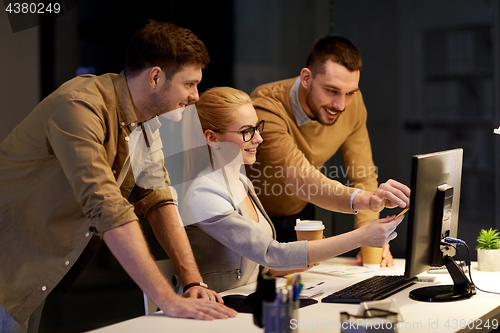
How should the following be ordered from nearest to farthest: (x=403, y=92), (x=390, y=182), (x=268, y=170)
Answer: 1. (x=390, y=182)
2. (x=268, y=170)
3. (x=403, y=92)

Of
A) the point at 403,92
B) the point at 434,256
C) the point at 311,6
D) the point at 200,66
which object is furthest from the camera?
the point at 403,92

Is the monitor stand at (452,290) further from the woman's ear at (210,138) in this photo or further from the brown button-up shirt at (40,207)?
the brown button-up shirt at (40,207)

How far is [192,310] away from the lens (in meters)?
1.50

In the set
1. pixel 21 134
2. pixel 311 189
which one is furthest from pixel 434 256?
pixel 21 134

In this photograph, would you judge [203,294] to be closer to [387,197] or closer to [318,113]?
[387,197]

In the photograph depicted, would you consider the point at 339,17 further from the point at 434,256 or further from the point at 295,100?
the point at 434,256

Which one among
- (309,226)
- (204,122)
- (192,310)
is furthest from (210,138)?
(192,310)

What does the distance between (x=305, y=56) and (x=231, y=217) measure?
217 cm

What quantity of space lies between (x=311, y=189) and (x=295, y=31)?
70.8 inches

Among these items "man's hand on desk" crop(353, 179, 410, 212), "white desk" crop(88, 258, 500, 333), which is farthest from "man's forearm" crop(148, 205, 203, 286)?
"man's hand on desk" crop(353, 179, 410, 212)

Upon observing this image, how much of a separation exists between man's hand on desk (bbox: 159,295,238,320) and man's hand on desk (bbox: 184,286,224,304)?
0.13 metres

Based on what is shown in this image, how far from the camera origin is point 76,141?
4.85 feet

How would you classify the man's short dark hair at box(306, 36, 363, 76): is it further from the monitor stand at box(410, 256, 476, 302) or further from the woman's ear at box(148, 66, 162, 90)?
the monitor stand at box(410, 256, 476, 302)

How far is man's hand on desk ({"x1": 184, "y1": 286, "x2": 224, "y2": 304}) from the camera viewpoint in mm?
1677
